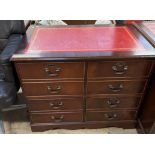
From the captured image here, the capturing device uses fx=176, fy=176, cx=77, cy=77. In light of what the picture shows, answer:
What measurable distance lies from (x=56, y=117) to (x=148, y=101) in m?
0.73

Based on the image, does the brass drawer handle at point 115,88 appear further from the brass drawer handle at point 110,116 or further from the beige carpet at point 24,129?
the beige carpet at point 24,129

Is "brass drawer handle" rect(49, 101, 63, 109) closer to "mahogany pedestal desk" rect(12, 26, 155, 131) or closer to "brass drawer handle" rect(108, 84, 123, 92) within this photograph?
"mahogany pedestal desk" rect(12, 26, 155, 131)

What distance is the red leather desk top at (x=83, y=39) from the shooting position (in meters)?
1.17

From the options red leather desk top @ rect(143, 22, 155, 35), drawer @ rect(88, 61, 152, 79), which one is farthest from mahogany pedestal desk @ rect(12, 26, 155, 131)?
red leather desk top @ rect(143, 22, 155, 35)

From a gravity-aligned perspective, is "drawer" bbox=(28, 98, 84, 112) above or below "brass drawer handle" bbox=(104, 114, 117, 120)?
above

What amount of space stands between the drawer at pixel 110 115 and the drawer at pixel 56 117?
0.27 ft

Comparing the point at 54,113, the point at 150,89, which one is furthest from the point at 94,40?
the point at 54,113

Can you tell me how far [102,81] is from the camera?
3.99 feet

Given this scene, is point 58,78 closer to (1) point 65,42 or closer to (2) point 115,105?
(1) point 65,42

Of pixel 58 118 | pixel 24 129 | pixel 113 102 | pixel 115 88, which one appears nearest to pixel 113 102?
pixel 113 102

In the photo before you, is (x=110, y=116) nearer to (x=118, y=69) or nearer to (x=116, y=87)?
(x=116, y=87)

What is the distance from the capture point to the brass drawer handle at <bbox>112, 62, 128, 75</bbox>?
1137 millimetres

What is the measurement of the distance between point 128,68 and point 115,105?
348mm
